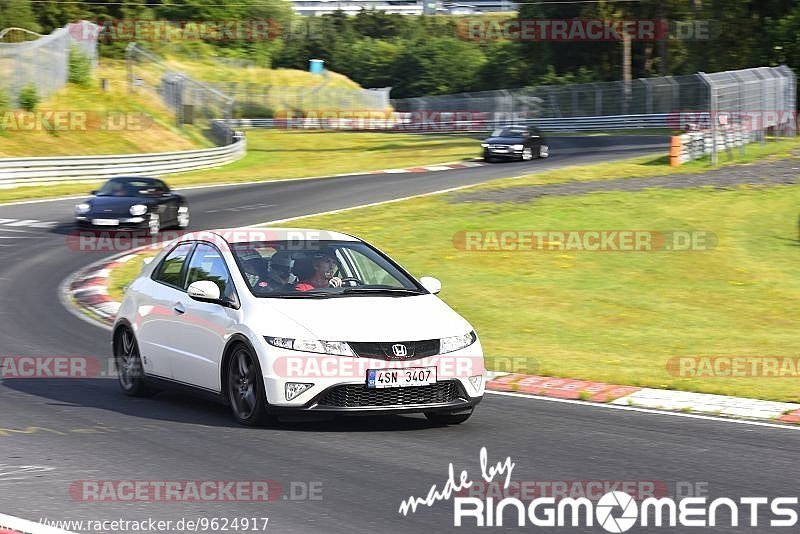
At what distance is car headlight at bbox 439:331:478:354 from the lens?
926cm

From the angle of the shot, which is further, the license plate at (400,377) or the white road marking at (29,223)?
the white road marking at (29,223)

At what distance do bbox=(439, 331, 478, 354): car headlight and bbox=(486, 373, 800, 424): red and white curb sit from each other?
2.22 meters

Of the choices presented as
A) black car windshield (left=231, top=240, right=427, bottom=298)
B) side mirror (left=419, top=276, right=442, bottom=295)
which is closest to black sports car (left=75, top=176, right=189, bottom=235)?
black car windshield (left=231, top=240, right=427, bottom=298)

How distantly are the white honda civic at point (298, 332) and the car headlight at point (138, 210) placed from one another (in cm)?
1570

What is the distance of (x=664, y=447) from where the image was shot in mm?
9000

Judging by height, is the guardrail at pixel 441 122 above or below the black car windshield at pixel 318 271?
below

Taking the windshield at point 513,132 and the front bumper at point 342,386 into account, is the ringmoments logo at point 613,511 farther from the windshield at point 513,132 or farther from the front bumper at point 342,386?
the windshield at point 513,132

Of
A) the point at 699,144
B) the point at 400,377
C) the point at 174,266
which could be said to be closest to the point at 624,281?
the point at 174,266

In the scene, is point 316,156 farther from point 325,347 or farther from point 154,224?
point 325,347

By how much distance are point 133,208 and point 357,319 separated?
18.3 meters

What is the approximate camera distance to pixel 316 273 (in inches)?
396

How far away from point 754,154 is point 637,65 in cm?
5369

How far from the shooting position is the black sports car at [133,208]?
2655 cm

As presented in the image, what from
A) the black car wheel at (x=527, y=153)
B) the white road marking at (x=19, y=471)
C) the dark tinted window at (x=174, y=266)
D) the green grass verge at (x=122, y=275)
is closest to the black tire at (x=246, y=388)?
the dark tinted window at (x=174, y=266)
